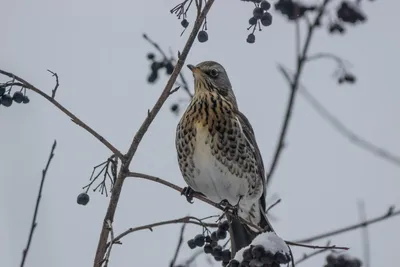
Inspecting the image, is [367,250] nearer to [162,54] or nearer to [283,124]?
[283,124]

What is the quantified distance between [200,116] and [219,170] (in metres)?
0.39

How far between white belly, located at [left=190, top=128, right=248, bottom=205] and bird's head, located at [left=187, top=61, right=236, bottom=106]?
1.58 feet

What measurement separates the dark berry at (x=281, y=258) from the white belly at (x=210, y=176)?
69.7 inches

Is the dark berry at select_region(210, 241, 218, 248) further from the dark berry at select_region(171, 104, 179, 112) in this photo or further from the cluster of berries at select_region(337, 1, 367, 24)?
the dark berry at select_region(171, 104, 179, 112)

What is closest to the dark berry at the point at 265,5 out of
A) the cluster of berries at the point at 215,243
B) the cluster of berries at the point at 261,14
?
the cluster of berries at the point at 261,14

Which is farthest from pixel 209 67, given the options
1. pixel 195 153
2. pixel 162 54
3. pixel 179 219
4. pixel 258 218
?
pixel 179 219

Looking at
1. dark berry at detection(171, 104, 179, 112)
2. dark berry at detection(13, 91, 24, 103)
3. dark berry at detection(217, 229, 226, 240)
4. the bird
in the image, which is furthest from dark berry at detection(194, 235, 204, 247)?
dark berry at detection(171, 104, 179, 112)

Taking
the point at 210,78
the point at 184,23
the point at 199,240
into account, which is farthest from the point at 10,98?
the point at 210,78

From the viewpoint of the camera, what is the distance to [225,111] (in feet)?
16.3

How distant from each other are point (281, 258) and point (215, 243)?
2.47ft

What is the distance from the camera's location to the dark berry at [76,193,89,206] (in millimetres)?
3689

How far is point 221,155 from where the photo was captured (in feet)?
15.6

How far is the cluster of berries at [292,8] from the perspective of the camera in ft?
14.1

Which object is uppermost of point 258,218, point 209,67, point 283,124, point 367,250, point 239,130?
point 209,67
